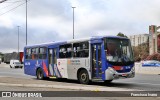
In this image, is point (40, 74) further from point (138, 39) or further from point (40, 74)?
point (138, 39)

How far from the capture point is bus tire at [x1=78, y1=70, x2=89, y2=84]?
21.6 metres

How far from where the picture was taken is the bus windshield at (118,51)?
20.3 meters

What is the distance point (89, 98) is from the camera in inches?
551

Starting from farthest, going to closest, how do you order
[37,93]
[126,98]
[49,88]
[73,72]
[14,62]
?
[14,62], [73,72], [49,88], [37,93], [126,98]

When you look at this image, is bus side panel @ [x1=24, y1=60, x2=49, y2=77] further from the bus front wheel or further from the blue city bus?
the bus front wheel

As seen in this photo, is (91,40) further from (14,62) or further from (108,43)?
(14,62)

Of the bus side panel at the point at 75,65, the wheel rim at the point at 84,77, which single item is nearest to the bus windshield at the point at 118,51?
the bus side panel at the point at 75,65

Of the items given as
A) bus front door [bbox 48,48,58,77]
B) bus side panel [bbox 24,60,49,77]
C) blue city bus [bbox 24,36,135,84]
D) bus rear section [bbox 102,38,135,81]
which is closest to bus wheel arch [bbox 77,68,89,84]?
blue city bus [bbox 24,36,135,84]

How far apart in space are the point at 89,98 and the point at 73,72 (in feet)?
29.5

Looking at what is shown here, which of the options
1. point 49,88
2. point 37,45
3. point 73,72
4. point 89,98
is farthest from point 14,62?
point 89,98

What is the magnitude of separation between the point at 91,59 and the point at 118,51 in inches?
66.1

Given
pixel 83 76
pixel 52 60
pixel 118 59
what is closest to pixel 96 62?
pixel 118 59

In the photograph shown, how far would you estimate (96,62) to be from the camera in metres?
20.9

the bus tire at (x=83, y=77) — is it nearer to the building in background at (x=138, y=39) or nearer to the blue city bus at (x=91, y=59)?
the blue city bus at (x=91, y=59)
